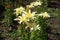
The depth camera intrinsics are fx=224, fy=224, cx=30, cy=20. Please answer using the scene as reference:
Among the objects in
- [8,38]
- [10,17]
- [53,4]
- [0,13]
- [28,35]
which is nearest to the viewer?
[28,35]

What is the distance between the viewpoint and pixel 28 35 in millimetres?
3828

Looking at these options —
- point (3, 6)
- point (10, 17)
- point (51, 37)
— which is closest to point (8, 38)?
point (10, 17)

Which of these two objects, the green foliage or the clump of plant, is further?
the green foliage

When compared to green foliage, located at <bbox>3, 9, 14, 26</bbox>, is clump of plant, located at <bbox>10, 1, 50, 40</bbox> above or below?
above

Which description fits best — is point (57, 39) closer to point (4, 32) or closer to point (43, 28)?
point (43, 28)

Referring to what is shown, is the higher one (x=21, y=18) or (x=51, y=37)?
(x=21, y=18)

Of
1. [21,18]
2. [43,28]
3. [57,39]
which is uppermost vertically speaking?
[21,18]

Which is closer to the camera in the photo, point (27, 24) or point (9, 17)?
point (27, 24)

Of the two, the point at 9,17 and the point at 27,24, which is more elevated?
the point at 27,24

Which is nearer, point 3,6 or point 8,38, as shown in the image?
point 8,38

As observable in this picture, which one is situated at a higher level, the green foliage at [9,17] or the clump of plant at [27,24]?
the clump of plant at [27,24]

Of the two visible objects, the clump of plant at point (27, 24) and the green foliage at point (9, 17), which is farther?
the green foliage at point (9, 17)

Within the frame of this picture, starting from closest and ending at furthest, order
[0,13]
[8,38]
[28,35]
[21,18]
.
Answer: [21,18]
[28,35]
[8,38]
[0,13]

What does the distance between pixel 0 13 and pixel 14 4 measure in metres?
0.50
